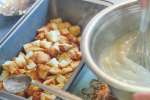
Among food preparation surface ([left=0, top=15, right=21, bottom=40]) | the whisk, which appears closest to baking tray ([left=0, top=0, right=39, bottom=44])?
food preparation surface ([left=0, top=15, right=21, bottom=40])

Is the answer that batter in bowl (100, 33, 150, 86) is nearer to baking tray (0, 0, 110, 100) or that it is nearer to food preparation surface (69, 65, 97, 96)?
food preparation surface (69, 65, 97, 96)

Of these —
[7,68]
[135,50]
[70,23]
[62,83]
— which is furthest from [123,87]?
[70,23]

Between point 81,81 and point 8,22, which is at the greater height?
point 8,22

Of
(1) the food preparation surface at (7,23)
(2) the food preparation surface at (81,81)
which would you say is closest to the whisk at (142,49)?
(2) the food preparation surface at (81,81)

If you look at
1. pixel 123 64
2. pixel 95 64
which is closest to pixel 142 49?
pixel 123 64

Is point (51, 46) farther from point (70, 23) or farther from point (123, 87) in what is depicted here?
point (123, 87)

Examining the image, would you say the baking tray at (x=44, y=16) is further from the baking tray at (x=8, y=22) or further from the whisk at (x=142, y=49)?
the whisk at (x=142, y=49)

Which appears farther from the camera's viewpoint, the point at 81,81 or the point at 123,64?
the point at 81,81

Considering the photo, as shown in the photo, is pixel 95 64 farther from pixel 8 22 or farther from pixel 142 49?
pixel 8 22
